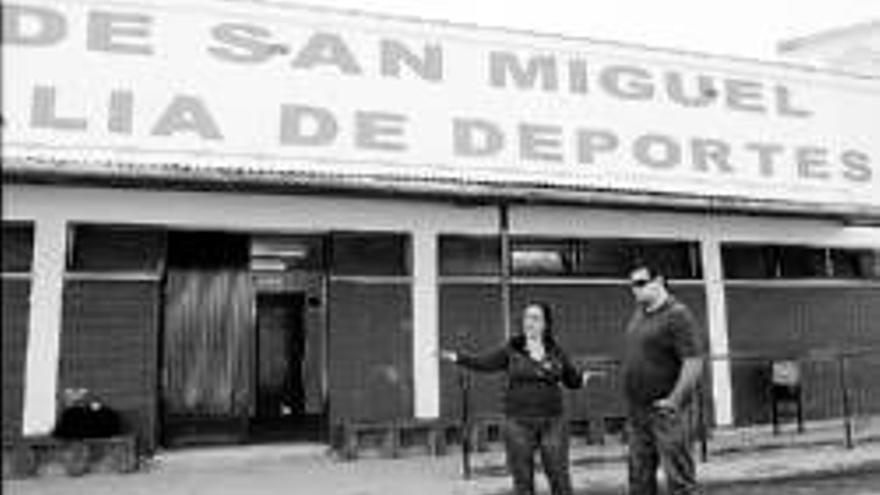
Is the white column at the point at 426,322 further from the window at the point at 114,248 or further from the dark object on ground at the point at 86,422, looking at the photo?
the dark object on ground at the point at 86,422

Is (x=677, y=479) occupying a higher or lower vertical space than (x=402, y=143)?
lower

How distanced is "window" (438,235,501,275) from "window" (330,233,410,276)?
1.68 ft

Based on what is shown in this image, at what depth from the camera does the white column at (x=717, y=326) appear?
14492 mm

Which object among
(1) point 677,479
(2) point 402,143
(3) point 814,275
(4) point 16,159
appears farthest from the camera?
(3) point 814,275

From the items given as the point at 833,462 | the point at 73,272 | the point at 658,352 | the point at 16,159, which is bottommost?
the point at 833,462

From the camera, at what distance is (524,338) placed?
7633mm

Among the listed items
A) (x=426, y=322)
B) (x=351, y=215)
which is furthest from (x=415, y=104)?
(x=426, y=322)

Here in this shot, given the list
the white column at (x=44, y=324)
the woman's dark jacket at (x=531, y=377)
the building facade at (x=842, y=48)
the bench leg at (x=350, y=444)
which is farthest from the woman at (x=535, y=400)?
the building facade at (x=842, y=48)

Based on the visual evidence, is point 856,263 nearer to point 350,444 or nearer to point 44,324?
point 350,444

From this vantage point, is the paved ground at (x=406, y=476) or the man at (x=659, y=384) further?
the paved ground at (x=406, y=476)

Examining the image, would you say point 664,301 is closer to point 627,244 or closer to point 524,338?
point 524,338

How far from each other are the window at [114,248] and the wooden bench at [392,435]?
9.42ft

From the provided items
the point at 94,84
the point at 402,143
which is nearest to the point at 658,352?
the point at 402,143

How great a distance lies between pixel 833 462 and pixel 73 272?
823 centimetres
